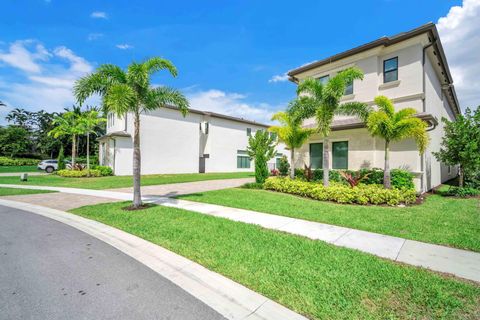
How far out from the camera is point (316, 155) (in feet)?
48.5

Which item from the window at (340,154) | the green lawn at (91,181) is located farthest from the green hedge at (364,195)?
the green lawn at (91,181)

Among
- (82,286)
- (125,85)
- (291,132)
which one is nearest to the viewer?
(82,286)

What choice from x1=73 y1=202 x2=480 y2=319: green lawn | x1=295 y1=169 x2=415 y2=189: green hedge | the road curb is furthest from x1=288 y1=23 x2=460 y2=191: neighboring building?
the road curb

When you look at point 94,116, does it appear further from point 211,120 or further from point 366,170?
point 366,170

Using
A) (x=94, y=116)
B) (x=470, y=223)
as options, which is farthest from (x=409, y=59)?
(x=94, y=116)

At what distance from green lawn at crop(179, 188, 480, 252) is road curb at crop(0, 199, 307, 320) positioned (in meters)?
4.30

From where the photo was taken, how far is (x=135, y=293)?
3238 mm

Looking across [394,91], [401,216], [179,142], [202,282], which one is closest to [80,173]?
[179,142]

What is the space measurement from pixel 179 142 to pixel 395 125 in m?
22.4

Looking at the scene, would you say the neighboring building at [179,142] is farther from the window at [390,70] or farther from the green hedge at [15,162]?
the window at [390,70]

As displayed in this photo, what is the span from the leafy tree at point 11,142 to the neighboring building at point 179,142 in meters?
23.4

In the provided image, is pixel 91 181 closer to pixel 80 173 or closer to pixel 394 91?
pixel 80 173

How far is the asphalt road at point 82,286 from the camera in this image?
2.82 m

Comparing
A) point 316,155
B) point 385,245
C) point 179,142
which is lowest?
point 385,245
